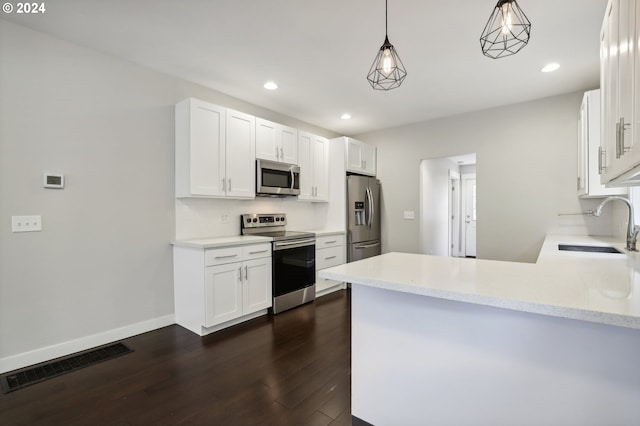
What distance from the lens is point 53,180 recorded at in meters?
2.45

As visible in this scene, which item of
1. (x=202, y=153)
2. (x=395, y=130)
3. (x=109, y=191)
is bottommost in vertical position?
(x=109, y=191)

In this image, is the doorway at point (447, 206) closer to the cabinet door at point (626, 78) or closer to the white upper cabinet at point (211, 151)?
the white upper cabinet at point (211, 151)

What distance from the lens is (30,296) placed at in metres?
2.36

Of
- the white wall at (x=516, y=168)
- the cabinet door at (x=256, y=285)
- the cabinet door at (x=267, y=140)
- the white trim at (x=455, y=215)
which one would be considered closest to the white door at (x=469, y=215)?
the white trim at (x=455, y=215)

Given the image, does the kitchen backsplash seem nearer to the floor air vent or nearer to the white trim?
the floor air vent

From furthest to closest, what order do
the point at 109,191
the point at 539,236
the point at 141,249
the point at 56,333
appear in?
the point at 539,236, the point at 141,249, the point at 109,191, the point at 56,333

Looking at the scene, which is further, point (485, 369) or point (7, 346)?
point (7, 346)

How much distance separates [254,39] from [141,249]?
2.23 metres

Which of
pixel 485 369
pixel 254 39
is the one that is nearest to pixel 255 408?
pixel 485 369

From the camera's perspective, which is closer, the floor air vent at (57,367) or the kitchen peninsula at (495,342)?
the kitchen peninsula at (495,342)

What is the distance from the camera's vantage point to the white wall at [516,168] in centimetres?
365

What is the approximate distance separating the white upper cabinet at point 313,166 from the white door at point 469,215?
184 inches

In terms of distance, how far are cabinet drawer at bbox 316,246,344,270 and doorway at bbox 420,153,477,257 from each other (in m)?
1.38

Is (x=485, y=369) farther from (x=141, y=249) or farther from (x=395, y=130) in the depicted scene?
(x=395, y=130)
